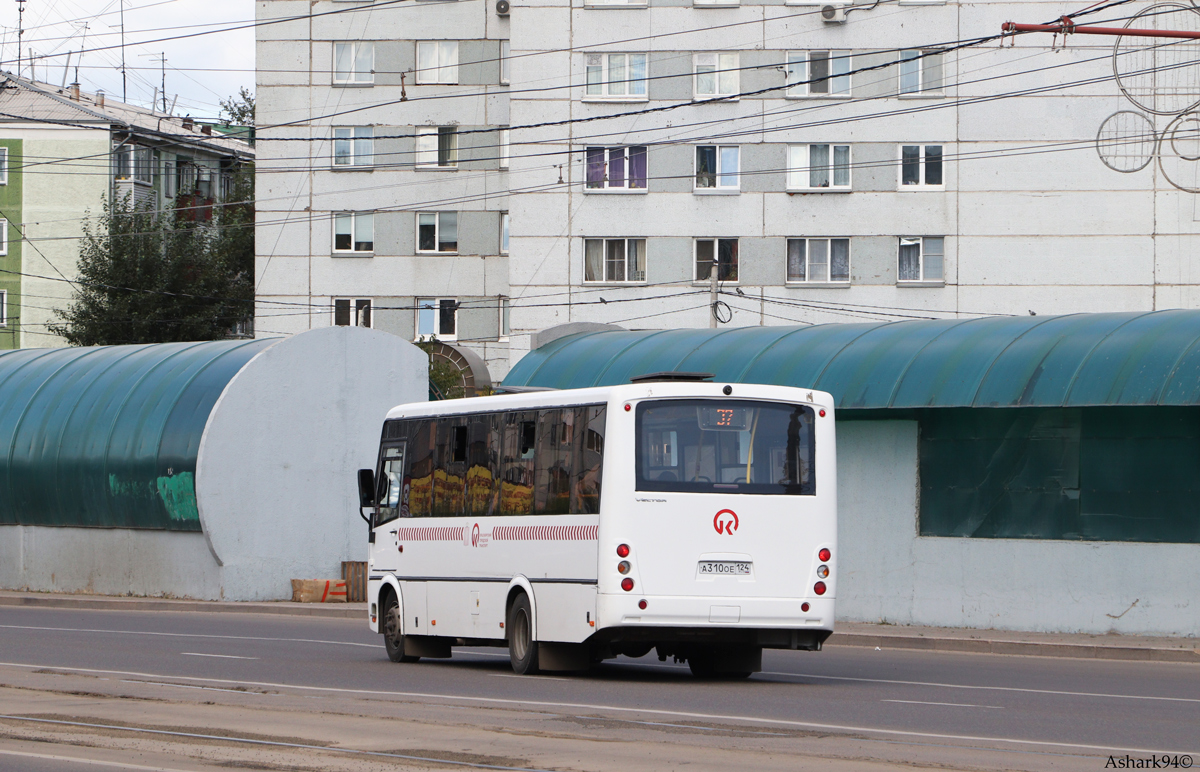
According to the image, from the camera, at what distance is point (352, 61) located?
63.8m

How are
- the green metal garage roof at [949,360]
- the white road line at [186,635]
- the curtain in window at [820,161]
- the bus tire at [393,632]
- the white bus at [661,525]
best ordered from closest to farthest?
the white bus at [661,525], the bus tire at [393,632], the white road line at [186,635], the green metal garage roof at [949,360], the curtain in window at [820,161]

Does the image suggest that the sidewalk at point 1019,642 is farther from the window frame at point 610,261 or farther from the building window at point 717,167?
the building window at point 717,167

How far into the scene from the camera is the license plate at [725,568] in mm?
15445

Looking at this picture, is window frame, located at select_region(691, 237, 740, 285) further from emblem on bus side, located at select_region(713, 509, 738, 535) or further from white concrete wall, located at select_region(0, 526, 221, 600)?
emblem on bus side, located at select_region(713, 509, 738, 535)

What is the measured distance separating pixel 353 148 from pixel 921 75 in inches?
861

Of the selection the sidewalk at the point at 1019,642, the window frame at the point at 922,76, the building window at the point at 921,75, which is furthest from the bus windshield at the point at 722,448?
the building window at the point at 921,75

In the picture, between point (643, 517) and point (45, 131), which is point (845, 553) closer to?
point (643, 517)

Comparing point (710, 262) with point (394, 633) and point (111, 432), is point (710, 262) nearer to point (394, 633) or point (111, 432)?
point (111, 432)

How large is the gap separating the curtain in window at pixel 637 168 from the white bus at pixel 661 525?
40699mm

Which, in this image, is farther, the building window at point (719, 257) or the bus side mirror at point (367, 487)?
the building window at point (719, 257)

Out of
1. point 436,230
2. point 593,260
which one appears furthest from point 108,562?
point 436,230

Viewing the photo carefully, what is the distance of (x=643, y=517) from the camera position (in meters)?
15.4

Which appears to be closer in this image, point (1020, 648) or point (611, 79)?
point (1020, 648)

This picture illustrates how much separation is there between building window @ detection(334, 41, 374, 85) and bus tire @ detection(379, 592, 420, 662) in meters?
47.1
